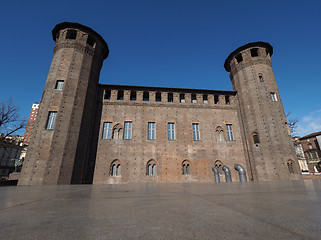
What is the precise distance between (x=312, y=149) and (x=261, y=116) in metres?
40.8

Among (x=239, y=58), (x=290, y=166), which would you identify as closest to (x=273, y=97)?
(x=239, y=58)

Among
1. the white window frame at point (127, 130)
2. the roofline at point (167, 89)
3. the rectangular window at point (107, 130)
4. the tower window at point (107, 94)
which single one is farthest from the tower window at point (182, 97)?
the rectangular window at point (107, 130)

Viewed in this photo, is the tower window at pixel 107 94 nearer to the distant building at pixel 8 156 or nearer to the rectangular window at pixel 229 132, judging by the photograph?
the rectangular window at pixel 229 132

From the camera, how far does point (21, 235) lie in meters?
1.34

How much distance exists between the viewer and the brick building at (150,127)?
13.8 meters

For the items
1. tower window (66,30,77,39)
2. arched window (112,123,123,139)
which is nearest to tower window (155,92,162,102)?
arched window (112,123,123,139)

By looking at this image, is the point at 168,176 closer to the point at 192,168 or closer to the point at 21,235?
the point at 192,168

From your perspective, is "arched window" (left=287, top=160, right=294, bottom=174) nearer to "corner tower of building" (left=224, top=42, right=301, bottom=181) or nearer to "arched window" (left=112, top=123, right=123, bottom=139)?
"corner tower of building" (left=224, top=42, right=301, bottom=181)

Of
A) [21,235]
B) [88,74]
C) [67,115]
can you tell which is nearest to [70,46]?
[88,74]

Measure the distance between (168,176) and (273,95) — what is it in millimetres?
15243

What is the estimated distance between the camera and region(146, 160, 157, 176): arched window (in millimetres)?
15781

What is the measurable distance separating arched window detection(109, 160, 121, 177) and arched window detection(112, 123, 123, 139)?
2.60 meters

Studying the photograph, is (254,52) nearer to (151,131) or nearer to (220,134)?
(220,134)

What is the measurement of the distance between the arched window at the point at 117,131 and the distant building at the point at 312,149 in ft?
157
